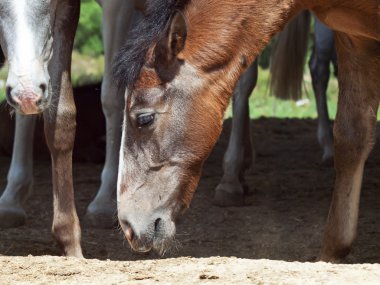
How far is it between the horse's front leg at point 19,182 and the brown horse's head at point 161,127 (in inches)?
84.6

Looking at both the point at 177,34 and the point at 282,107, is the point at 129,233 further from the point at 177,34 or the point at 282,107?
the point at 282,107

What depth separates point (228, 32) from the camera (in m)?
4.97

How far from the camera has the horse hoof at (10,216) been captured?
691cm

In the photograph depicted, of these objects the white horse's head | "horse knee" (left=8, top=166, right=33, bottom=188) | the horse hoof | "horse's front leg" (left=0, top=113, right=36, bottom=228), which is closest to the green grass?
"horse's front leg" (left=0, top=113, right=36, bottom=228)

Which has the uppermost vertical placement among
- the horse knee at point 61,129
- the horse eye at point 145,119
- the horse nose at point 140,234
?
the horse eye at point 145,119

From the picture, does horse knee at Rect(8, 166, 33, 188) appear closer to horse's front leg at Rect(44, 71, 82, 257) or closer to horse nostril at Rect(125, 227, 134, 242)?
horse's front leg at Rect(44, 71, 82, 257)

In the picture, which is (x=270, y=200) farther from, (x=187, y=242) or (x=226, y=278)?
(x=226, y=278)

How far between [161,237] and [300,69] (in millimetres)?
5770

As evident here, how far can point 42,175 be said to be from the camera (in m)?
8.76

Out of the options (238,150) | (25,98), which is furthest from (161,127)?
(238,150)

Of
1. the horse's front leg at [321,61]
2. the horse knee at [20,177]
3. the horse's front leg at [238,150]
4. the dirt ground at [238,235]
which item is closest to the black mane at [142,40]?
the dirt ground at [238,235]

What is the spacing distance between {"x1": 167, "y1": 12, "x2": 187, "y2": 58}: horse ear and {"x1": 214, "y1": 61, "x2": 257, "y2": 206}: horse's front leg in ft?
9.20

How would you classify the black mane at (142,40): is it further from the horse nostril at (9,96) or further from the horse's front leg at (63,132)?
the horse's front leg at (63,132)

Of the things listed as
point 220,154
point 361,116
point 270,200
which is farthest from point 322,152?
point 361,116
